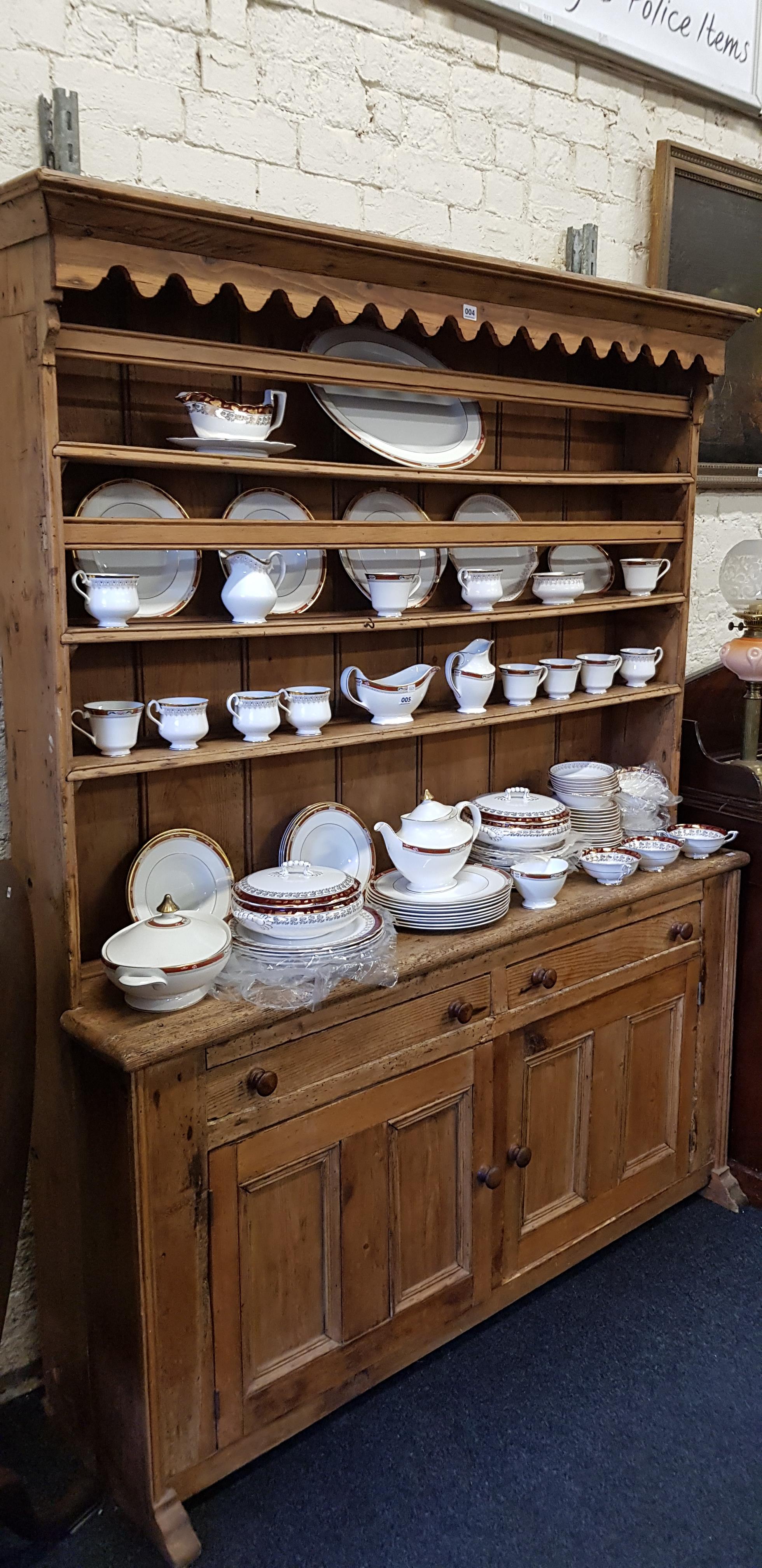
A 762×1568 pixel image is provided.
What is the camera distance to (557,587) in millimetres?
2408

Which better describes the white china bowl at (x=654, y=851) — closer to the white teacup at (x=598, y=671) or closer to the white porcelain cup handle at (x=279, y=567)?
the white teacup at (x=598, y=671)

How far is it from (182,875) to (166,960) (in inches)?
12.7

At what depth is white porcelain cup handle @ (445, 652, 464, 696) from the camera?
7.52 ft

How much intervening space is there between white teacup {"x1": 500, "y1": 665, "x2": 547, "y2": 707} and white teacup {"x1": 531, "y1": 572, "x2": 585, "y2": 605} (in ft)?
0.47

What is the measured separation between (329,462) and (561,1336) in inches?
64.3

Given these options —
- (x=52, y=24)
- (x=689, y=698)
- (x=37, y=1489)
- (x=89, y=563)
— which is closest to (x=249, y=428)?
(x=89, y=563)

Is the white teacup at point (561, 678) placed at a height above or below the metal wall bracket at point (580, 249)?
below

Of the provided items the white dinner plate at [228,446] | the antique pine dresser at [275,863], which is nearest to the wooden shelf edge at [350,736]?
the antique pine dresser at [275,863]

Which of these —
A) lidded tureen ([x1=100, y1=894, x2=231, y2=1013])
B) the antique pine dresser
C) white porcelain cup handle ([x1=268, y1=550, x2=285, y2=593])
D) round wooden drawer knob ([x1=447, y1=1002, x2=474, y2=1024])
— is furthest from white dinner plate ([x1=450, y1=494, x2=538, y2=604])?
lidded tureen ([x1=100, y1=894, x2=231, y2=1013])

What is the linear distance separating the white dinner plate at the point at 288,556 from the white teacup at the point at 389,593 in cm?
10

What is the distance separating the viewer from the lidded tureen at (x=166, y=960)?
1.69 metres

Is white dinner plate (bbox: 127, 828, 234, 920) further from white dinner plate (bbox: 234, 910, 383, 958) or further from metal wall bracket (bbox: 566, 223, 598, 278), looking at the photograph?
metal wall bracket (bbox: 566, 223, 598, 278)

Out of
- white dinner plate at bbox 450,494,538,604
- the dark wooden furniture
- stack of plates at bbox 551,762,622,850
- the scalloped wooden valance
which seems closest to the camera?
the scalloped wooden valance

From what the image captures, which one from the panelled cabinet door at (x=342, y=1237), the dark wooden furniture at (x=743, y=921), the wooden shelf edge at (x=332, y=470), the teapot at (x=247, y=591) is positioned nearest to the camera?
the wooden shelf edge at (x=332, y=470)
